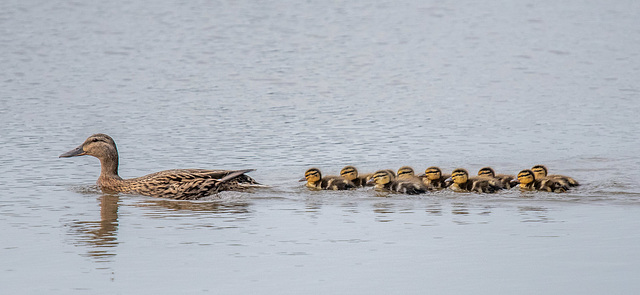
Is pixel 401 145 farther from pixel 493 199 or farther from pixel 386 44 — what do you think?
pixel 386 44

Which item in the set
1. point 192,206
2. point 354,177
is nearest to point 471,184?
point 354,177

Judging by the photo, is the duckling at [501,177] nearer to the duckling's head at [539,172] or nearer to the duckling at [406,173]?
the duckling's head at [539,172]

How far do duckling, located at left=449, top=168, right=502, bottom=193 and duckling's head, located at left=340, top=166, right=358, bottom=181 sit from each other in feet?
2.88

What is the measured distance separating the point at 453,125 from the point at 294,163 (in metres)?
3.03

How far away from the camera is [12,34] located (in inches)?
863

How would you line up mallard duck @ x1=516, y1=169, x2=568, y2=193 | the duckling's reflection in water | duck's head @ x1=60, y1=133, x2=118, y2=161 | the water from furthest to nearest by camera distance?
duck's head @ x1=60, y1=133, x2=118, y2=161 → mallard duck @ x1=516, y1=169, x2=568, y2=193 → the duckling's reflection in water → the water

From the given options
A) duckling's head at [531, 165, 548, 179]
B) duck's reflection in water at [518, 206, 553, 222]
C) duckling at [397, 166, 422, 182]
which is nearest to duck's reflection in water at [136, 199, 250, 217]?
duckling at [397, 166, 422, 182]

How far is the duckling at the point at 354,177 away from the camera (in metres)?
10.1

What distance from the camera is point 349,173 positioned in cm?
1008

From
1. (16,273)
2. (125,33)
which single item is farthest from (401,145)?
(125,33)

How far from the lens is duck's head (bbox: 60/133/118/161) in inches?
414

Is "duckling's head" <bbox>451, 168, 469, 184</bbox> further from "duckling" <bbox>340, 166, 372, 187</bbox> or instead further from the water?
"duckling" <bbox>340, 166, 372, 187</bbox>

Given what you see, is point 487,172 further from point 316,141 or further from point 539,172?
point 316,141

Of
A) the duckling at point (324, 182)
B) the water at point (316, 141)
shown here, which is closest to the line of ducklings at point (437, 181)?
the duckling at point (324, 182)
